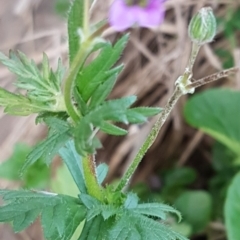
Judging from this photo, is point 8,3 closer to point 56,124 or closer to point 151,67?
point 151,67

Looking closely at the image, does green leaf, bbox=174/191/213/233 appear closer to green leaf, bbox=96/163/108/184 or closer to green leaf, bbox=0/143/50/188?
green leaf, bbox=0/143/50/188

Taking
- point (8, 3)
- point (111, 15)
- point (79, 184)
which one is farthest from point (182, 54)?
point (111, 15)

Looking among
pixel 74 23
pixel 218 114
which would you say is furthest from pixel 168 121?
pixel 74 23

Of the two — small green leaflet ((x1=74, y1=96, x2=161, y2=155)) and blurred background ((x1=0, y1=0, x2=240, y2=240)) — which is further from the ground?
blurred background ((x1=0, y1=0, x2=240, y2=240))

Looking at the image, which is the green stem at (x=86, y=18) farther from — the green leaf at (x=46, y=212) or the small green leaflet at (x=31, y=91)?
the green leaf at (x=46, y=212)

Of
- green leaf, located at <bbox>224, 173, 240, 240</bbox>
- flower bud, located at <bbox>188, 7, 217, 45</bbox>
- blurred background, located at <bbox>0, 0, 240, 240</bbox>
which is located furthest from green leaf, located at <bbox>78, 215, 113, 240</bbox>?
blurred background, located at <bbox>0, 0, 240, 240</bbox>

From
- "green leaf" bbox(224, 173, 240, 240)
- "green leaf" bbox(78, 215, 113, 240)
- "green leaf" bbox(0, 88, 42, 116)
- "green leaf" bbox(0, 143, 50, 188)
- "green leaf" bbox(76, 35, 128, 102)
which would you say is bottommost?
"green leaf" bbox(224, 173, 240, 240)

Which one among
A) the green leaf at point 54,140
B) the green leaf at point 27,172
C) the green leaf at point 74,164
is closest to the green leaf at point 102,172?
the green leaf at point 74,164
